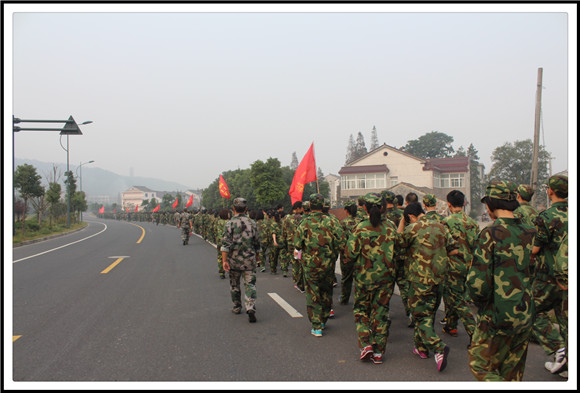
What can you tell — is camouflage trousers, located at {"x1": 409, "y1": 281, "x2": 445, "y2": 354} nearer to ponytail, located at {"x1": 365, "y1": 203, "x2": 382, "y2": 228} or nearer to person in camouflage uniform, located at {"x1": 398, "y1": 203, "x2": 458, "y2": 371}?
person in camouflage uniform, located at {"x1": 398, "y1": 203, "x2": 458, "y2": 371}

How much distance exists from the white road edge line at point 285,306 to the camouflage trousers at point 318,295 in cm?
91

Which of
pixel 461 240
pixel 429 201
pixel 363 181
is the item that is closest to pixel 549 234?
pixel 461 240

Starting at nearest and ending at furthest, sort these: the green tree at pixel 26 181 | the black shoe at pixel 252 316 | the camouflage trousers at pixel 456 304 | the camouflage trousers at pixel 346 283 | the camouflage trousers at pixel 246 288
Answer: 1. the camouflage trousers at pixel 456 304
2. the black shoe at pixel 252 316
3. the camouflage trousers at pixel 246 288
4. the camouflage trousers at pixel 346 283
5. the green tree at pixel 26 181

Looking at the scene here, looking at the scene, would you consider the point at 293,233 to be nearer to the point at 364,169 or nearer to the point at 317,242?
the point at 317,242

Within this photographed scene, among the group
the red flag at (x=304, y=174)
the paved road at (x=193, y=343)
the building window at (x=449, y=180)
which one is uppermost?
the building window at (x=449, y=180)

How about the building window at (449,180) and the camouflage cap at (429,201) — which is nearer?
the camouflage cap at (429,201)

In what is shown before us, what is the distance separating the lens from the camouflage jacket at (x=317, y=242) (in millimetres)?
4887

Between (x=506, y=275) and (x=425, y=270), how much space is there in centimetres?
137

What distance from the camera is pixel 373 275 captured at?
4.05 meters

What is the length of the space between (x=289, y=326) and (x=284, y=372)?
154 centimetres

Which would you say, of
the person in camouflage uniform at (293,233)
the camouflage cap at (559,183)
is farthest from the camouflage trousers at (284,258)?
the camouflage cap at (559,183)

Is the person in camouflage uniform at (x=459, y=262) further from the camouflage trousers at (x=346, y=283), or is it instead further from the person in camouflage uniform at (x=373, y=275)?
the camouflage trousers at (x=346, y=283)

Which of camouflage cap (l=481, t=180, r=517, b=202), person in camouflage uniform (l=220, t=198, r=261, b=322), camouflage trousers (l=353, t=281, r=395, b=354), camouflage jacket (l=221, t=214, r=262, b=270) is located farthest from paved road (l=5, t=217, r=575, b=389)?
camouflage cap (l=481, t=180, r=517, b=202)

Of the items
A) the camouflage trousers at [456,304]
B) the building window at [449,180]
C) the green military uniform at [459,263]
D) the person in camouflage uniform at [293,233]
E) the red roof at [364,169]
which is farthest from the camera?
the red roof at [364,169]
